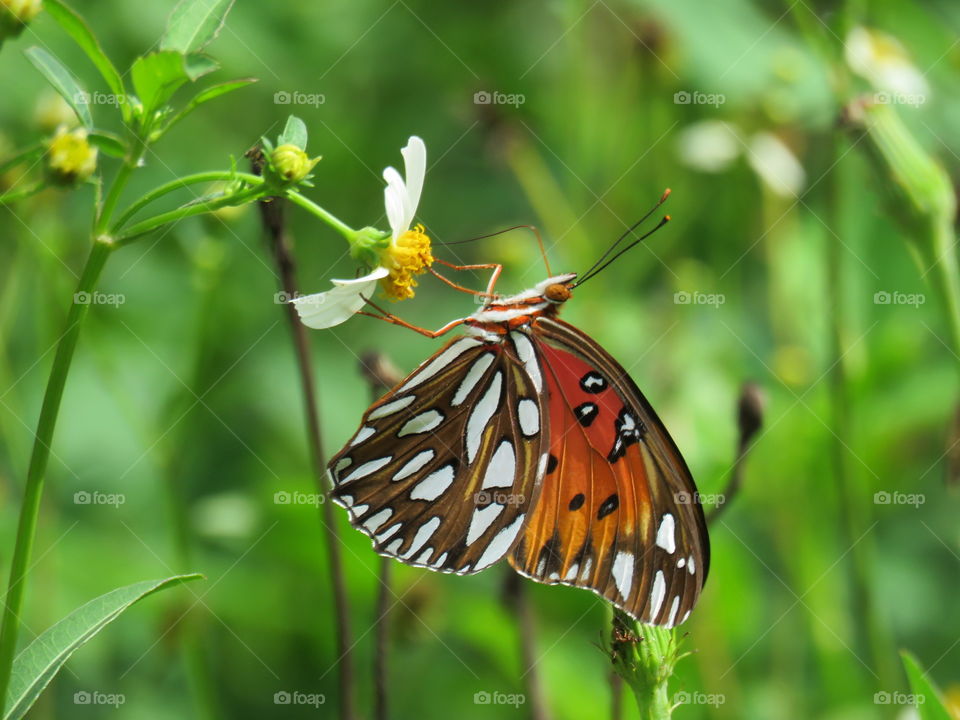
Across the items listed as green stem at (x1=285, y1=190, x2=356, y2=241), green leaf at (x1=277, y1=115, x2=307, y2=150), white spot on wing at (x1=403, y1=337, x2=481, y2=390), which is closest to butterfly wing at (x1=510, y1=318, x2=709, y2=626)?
white spot on wing at (x1=403, y1=337, x2=481, y2=390)

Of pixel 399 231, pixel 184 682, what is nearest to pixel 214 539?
pixel 184 682

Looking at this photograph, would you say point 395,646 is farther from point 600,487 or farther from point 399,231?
point 399,231

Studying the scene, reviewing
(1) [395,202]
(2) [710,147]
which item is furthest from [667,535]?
(2) [710,147]

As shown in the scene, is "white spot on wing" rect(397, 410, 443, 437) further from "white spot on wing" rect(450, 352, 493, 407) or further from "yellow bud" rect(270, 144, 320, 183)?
"yellow bud" rect(270, 144, 320, 183)

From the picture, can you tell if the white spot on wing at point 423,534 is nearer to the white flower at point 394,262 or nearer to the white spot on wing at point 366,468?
the white spot on wing at point 366,468

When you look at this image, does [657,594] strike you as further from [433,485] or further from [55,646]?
[55,646]

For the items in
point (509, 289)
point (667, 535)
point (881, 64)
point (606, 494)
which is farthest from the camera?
point (509, 289)
